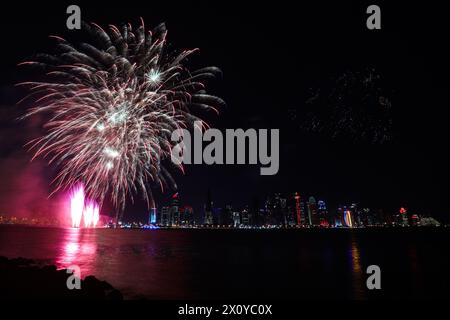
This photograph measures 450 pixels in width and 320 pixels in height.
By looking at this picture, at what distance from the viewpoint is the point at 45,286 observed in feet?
64.4

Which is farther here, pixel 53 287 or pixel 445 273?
pixel 445 273

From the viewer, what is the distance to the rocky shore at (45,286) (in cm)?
1712

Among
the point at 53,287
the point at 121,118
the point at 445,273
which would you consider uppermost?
the point at 121,118

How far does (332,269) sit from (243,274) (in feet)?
35.0

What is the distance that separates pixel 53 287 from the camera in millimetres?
19453

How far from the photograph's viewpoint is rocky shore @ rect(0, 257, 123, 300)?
56.2 feet
